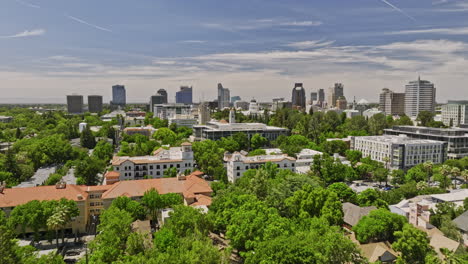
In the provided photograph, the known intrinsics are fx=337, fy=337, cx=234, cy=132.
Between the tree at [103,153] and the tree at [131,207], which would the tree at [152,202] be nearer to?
the tree at [131,207]

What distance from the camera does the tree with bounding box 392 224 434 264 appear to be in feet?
90.4

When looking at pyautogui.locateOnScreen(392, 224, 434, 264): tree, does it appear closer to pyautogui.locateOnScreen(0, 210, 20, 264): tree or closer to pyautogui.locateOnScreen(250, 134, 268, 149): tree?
pyautogui.locateOnScreen(0, 210, 20, 264): tree

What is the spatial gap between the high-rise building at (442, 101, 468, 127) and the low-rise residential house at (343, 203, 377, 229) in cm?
11802

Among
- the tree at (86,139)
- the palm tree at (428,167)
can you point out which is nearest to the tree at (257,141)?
the palm tree at (428,167)

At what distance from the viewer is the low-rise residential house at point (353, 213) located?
36469 millimetres

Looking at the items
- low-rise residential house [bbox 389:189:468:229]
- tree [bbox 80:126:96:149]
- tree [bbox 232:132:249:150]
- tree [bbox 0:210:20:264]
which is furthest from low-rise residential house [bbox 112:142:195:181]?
tree [bbox 80:126:96:149]

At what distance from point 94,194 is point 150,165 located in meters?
15.9

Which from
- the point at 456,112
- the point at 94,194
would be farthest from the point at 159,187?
the point at 456,112

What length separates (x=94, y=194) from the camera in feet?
141

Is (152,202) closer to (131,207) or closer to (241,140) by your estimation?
(131,207)

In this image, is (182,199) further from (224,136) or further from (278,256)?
(224,136)

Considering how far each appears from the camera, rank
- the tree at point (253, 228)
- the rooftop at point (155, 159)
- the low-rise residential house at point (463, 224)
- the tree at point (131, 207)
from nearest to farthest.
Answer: the tree at point (253, 228)
the low-rise residential house at point (463, 224)
the tree at point (131, 207)
the rooftop at point (155, 159)

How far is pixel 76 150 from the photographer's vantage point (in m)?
76.2

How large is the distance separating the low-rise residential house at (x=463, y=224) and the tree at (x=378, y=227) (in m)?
6.37
